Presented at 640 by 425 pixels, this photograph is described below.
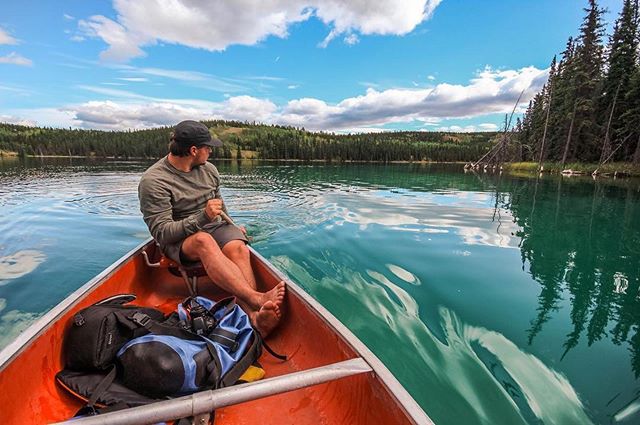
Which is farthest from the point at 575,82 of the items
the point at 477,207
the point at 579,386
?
the point at 579,386

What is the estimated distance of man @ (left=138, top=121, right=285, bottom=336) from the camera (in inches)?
138

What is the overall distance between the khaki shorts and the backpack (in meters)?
1.18

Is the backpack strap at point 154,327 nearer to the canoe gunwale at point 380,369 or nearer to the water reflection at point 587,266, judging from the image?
the canoe gunwale at point 380,369

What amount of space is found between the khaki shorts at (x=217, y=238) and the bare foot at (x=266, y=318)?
1.21 meters

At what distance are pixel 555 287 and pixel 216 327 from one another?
5.59 metres

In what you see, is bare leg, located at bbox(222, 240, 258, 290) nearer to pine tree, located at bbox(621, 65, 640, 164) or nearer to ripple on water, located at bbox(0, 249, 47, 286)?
ripple on water, located at bbox(0, 249, 47, 286)

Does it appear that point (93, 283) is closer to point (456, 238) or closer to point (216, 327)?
point (216, 327)

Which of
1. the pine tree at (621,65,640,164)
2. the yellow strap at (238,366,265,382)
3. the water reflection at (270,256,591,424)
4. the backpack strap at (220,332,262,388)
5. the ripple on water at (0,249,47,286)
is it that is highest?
the pine tree at (621,65,640,164)

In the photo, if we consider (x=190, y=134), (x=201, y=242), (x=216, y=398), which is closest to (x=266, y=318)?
(x=201, y=242)

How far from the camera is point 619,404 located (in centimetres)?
294

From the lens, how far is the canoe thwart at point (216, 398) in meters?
1.59

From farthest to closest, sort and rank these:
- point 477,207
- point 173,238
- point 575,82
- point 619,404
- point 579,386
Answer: point 575,82
point 477,207
point 173,238
point 579,386
point 619,404

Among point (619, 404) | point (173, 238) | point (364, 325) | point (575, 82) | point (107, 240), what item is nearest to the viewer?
point (619, 404)

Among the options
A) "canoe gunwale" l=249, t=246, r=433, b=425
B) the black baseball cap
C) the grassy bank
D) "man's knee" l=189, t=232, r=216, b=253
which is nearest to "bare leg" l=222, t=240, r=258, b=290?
"man's knee" l=189, t=232, r=216, b=253
